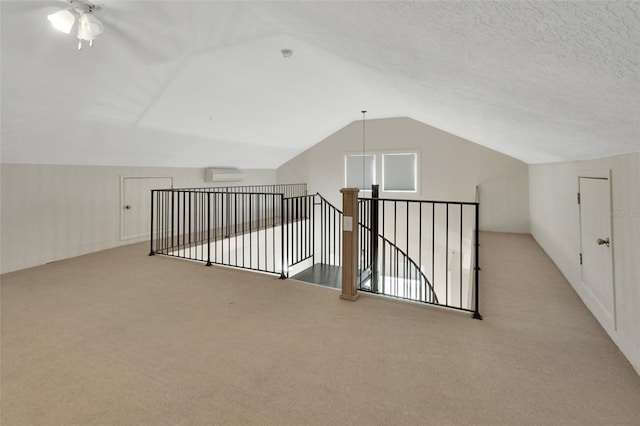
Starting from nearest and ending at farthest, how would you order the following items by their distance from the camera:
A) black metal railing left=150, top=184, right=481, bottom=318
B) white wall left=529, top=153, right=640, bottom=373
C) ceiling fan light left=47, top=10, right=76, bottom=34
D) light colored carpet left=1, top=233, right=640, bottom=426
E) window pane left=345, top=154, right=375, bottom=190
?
light colored carpet left=1, top=233, right=640, bottom=426
white wall left=529, top=153, right=640, bottom=373
ceiling fan light left=47, top=10, right=76, bottom=34
black metal railing left=150, top=184, right=481, bottom=318
window pane left=345, top=154, right=375, bottom=190

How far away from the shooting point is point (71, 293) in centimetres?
313

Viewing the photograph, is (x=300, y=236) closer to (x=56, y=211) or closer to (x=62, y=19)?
(x=56, y=211)

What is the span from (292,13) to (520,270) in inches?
150

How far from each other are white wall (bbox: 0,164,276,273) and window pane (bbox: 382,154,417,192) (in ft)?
17.6

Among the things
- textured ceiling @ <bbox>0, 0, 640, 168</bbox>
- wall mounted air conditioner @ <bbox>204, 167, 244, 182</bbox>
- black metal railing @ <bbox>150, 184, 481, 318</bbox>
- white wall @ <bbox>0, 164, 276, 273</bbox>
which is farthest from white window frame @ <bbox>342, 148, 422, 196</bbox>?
white wall @ <bbox>0, 164, 276, 273</bbox>

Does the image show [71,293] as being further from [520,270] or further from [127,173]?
[520,270]

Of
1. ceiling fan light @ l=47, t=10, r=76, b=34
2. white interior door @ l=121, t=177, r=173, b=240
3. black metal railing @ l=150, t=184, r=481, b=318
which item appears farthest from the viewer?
black metal railing @ l=150, t=184, r=481, b=318

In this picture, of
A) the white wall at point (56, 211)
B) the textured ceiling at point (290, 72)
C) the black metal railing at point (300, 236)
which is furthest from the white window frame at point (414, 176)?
the white wall at point (56, 211)

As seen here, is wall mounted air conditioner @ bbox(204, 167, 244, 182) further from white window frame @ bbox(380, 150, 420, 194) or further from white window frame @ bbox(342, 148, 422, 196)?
white window frame @ bbox(380, 150, 420, 194)

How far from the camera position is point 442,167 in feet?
23.6

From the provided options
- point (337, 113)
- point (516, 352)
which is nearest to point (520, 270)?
point (516, 352)

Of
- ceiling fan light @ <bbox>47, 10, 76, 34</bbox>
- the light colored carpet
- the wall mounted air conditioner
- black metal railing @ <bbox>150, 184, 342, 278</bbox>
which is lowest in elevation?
the light colored carpet

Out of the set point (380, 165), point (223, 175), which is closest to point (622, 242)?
point (380, 165)

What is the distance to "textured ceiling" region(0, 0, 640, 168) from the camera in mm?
1056
